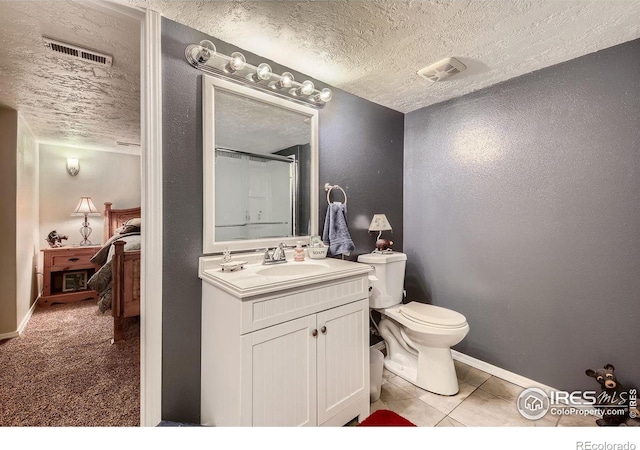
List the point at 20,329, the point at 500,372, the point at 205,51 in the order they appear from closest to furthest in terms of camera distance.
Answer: the point at 205,51
the point at 500,372
the point at 20,329

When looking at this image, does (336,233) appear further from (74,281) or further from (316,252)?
(74,281)

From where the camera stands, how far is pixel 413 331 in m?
1.78

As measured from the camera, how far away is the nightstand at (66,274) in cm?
327

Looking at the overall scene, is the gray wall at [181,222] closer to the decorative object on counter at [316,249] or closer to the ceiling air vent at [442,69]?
the decorative object on counter at [316,249]

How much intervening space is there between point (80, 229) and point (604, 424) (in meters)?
5.43

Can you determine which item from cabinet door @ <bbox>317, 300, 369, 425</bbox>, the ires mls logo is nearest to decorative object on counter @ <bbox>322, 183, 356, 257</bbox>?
cabinet door @ <bbox>317, 300, 369, 425</bbox>

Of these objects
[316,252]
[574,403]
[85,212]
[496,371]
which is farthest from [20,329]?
[574,403]

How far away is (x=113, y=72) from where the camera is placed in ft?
6.14

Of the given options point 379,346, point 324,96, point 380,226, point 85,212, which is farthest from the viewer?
point 85,212

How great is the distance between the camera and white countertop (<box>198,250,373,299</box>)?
115 centimetres

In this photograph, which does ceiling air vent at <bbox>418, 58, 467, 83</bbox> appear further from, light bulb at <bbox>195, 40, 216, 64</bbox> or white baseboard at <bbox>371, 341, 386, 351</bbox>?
white baseboard at <bbox>371, 341, 386, 351</bbox>

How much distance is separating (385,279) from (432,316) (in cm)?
39

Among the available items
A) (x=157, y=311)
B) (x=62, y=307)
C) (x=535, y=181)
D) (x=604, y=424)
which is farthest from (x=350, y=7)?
(x=62, y=307)

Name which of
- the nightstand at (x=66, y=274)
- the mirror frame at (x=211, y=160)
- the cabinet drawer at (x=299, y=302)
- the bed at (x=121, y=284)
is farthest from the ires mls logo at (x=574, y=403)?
the nightstand at (x=66, y=274)
